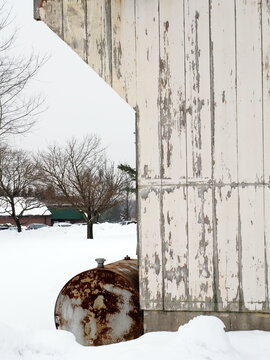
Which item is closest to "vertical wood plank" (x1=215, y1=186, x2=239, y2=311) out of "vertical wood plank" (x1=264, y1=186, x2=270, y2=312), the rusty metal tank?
"vertical wood plank" (x1=264, y1=186, x2=270, y2=312)

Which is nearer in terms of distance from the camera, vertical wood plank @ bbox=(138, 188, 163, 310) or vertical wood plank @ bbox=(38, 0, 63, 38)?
vertical wood plank @ bbox=(138, 188, 163, 310)

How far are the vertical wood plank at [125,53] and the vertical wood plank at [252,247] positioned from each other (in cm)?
160

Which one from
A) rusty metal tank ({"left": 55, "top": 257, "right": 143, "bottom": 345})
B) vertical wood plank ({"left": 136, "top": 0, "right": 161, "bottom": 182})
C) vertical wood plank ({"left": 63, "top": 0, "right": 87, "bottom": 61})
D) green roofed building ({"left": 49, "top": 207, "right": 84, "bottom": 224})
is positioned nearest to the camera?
vertical wood plank ({"left": 136, "top": 0, "right": 161, "bottom": 182})

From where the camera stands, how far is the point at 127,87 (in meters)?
5.50

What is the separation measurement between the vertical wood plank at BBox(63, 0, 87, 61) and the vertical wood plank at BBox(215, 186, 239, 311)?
2157 mm

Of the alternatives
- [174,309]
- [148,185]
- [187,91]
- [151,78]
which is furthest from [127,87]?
[174,309]

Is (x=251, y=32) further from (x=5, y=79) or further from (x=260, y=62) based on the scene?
(x=5, y=79)

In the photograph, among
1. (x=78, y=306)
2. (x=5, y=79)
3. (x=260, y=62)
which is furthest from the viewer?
(x=5, y=79)

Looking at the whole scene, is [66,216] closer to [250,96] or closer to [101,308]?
[101,308]

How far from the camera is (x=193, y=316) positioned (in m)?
5.34

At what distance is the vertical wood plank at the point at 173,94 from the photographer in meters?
5.40

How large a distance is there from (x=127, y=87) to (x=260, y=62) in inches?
55.9

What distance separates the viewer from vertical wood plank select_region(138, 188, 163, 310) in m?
5.43

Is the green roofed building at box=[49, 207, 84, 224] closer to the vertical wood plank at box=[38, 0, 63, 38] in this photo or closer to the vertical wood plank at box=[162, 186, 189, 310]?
the vertical wood plank at box=[38, 0, 63, 38]
